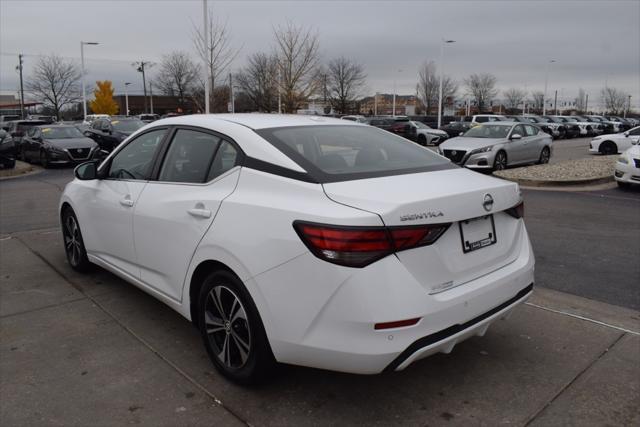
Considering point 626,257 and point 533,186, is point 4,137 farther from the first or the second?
point 626,257

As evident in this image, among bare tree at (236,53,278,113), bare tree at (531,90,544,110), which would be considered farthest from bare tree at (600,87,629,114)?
bare tree at (236,53,278,113)

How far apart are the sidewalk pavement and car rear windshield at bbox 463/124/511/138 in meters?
12.5

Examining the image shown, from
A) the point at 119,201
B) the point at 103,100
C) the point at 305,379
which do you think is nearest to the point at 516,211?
the point at 305,379

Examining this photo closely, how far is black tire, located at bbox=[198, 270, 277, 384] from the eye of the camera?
296 centimetres

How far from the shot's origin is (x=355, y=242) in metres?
2.54

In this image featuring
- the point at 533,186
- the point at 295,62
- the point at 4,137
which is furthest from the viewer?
the point at 295,62

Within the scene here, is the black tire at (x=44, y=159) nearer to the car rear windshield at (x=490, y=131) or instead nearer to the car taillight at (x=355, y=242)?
the car rear windshield at (x=490, y=131)

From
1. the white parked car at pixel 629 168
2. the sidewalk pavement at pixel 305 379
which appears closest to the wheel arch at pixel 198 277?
the sidewalk pavement at pixel 305 379

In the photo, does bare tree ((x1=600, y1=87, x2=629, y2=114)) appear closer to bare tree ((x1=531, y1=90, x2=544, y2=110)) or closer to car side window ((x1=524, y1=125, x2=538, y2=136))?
bare tree ((x1=531, y1=90, x2=544, y2=110))

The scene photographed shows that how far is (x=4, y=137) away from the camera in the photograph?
18156 mm

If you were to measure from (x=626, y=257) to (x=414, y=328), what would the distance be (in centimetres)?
465

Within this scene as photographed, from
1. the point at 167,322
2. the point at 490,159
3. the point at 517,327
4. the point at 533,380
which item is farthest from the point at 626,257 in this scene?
the point at 490,159

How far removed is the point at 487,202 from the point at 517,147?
14.1 meters

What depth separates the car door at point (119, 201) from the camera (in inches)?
162
